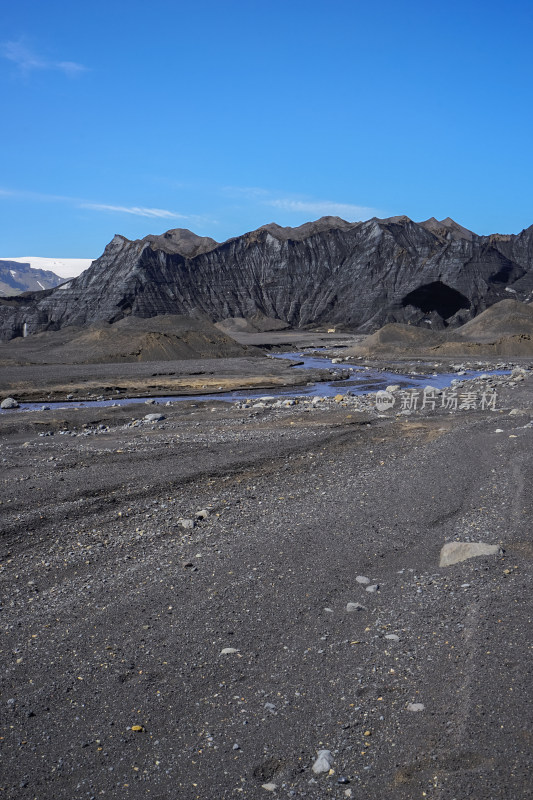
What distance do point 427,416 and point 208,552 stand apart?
47.4 feet

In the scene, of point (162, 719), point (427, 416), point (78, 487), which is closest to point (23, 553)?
point (78, 487)

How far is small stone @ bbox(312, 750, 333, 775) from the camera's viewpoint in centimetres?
452

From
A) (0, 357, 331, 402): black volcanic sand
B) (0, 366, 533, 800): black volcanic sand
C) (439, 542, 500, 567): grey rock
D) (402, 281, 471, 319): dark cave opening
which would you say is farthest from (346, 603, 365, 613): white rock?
(402, 281, 471, 319): dark cave opening

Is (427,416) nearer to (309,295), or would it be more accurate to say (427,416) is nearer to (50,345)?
(50,345)

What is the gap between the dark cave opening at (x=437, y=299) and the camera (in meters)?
108

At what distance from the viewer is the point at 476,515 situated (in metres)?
9.69

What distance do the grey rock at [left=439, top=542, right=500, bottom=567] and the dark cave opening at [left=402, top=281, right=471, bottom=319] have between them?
103m

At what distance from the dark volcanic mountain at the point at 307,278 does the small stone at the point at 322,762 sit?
97.3 metres

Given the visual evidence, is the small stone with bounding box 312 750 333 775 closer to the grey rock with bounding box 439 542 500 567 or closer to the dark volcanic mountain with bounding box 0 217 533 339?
the grey rock with bounding box 439 542 500 567

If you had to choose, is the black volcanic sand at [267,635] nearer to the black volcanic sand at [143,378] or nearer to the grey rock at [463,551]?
the grey rock at [463,551]

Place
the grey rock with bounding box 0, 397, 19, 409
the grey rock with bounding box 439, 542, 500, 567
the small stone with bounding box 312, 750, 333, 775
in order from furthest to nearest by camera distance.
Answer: the grey rock with bounding box 0, 397, 19, 409, the grey rock with bounding box 439, 542, 500, 567, the small stone with bounding box 312, 750, 333, 775

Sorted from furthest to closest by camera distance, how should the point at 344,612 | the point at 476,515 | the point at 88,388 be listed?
the point at 88,388 → the point at 476,515 → the point at 344,612

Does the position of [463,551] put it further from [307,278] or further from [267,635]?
[307,278]

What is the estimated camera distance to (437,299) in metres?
110
